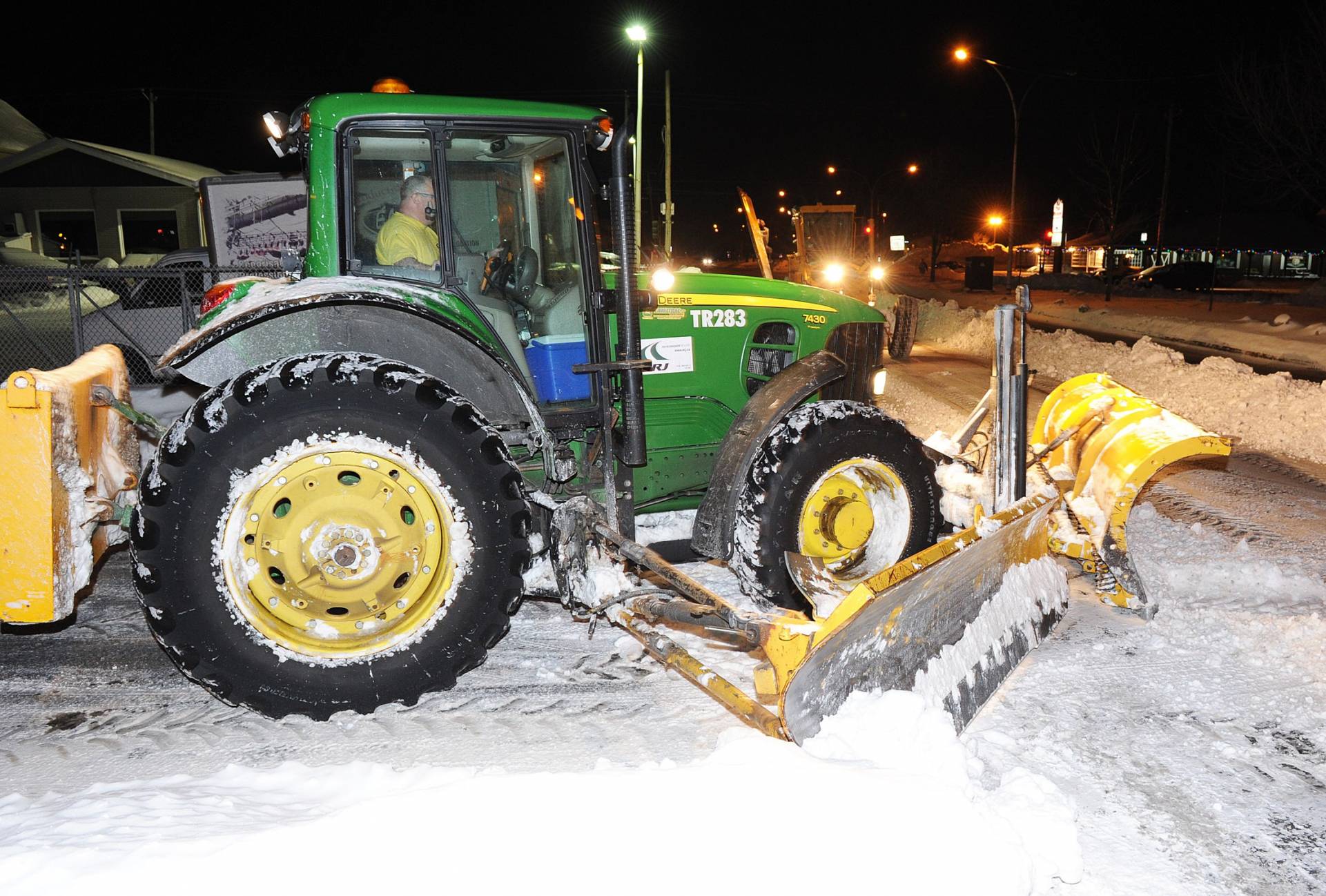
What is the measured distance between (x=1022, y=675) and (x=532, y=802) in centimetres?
238

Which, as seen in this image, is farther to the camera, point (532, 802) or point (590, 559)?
point (590, 559)

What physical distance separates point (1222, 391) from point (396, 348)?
9.66 m

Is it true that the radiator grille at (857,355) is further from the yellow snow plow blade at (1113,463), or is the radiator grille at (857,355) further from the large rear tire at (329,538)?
the large rear tire at (329,538)

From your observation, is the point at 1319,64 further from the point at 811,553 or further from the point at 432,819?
the point at 432,819

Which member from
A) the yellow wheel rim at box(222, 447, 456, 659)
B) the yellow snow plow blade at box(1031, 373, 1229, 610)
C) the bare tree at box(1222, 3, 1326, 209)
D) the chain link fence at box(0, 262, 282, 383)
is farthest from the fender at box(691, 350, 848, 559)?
the bare tree at box(1222, 3, 1326, 209)

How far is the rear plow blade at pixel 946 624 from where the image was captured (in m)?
3.32

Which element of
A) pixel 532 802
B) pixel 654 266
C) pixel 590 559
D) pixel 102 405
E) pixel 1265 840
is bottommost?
pixel 1265 840

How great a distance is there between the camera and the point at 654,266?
5.29 meters

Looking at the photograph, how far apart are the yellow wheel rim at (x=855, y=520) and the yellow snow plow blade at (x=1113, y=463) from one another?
2.94 feet

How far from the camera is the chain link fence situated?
1137 cm

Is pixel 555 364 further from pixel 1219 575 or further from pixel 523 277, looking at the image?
pixel 1219 575

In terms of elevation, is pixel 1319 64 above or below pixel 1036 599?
above

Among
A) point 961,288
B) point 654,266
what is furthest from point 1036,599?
point 961,288

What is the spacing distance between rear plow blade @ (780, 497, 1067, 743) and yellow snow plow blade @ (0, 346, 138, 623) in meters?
2.74
